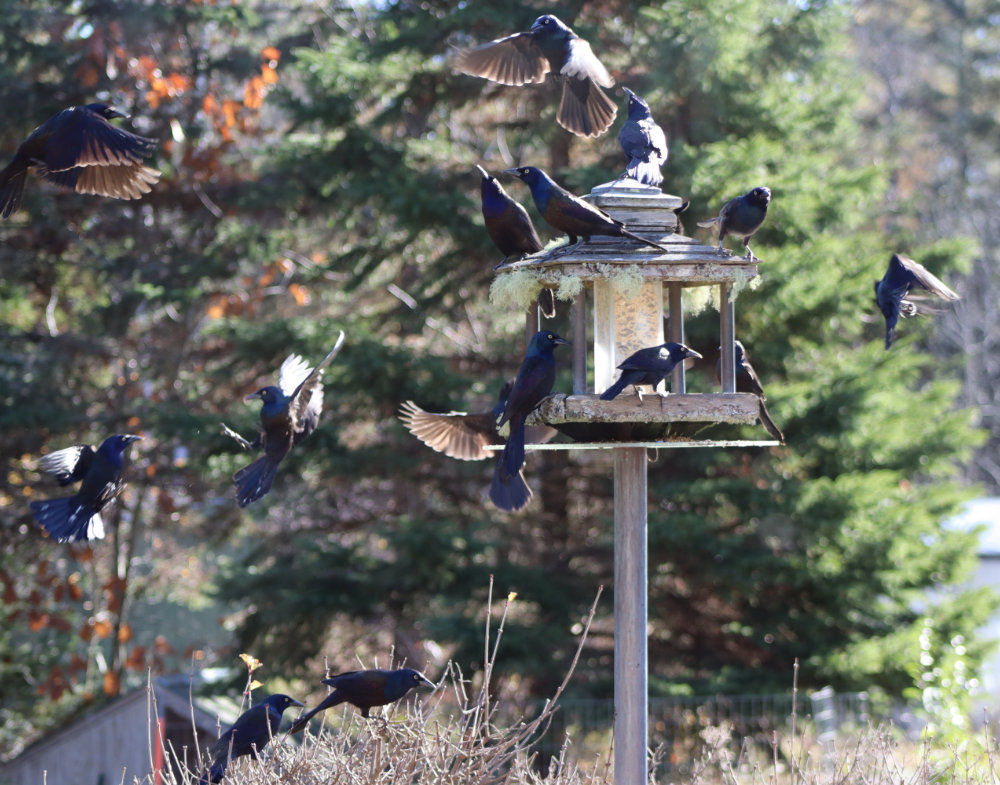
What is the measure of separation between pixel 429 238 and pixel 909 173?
14.7m

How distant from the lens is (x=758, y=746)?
865 cm

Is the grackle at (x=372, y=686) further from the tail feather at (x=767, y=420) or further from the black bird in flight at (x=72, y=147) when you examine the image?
the black bird in flight at (x=72, y=147)

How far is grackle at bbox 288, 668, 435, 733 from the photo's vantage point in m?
3.90

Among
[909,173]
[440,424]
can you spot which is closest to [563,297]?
[440,424]

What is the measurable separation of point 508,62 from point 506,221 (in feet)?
3.73

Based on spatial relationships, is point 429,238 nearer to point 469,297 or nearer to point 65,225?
point 469,297

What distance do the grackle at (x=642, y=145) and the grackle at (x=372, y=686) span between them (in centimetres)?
217

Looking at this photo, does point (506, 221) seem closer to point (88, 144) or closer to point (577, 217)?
point (577, 217)

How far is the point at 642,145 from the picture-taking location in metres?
4.58

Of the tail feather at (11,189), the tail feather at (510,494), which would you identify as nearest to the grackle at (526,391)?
the tail feather at (510,494)

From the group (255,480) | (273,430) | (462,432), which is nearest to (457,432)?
(462,432)

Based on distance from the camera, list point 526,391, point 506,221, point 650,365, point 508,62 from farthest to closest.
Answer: point 508,62, point 506,221, point 526,391, point 650,365

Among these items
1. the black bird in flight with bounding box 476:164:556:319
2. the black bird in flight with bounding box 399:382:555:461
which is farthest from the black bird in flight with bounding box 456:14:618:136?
the black bird in flight with bounding box 399:382:555:461

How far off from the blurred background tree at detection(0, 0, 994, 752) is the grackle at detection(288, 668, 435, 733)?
387cm
